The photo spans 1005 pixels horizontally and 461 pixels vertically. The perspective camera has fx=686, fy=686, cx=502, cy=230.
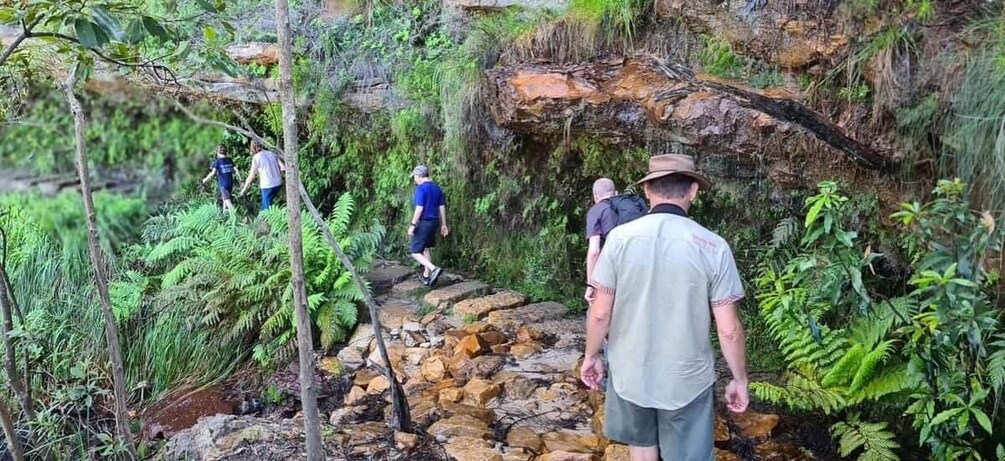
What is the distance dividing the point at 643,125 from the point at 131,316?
5334mm

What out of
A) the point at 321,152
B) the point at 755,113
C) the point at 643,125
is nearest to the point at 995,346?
the point at 755,113

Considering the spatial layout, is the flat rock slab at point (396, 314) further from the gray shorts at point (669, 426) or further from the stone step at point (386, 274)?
the gray shorts at point (669, 426)

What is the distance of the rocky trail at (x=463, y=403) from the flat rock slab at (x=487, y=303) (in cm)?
1

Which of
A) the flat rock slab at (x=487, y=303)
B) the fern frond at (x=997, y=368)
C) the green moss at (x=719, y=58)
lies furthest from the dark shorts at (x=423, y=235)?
the fern frond at (x=997, y=368)

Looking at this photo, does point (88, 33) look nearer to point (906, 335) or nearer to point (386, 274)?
point (906, 335)

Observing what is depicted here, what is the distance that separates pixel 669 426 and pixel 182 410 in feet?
15.4

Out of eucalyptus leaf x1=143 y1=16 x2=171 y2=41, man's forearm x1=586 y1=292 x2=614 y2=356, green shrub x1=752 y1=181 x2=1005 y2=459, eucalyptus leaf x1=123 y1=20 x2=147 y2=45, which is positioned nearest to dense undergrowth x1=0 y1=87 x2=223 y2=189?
eucalyptus leaf x1=123 y1=20 x2=147 y2=45

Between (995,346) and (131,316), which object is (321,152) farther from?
(995,346)

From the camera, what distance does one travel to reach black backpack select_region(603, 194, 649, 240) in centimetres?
462

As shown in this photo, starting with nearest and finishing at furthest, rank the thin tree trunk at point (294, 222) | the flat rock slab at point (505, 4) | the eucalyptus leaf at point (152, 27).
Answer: the eucalyptus leaf at point (152, 27)
the thin tree trunk at point (294, 222)
the flat rock slab at point (505, 4)

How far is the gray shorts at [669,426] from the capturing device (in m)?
2.94

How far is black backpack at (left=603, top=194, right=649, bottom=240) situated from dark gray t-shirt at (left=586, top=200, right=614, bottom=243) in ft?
0.10

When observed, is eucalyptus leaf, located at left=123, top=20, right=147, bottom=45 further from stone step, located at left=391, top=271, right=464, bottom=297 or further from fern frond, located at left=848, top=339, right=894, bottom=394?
stone step, located at left=391, top=271, right=464, bottom=297

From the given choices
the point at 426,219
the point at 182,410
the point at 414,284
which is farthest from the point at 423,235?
the point at 182,410
